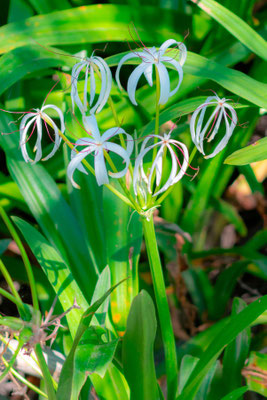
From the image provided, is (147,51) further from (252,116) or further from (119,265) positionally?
(252,116)

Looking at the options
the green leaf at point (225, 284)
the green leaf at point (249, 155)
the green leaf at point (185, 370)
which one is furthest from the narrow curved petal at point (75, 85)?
the green leaf at point (225, 284)

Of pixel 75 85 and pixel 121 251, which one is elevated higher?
pixel 75 85

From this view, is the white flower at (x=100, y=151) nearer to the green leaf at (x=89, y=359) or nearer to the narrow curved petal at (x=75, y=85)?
the narrow curved petal at (x=75, y=85)

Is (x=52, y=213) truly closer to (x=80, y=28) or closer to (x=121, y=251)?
(x=121, y=251)

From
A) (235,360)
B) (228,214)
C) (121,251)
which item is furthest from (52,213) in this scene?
(228,214)

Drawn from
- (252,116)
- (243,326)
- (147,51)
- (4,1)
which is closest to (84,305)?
(243,326)
